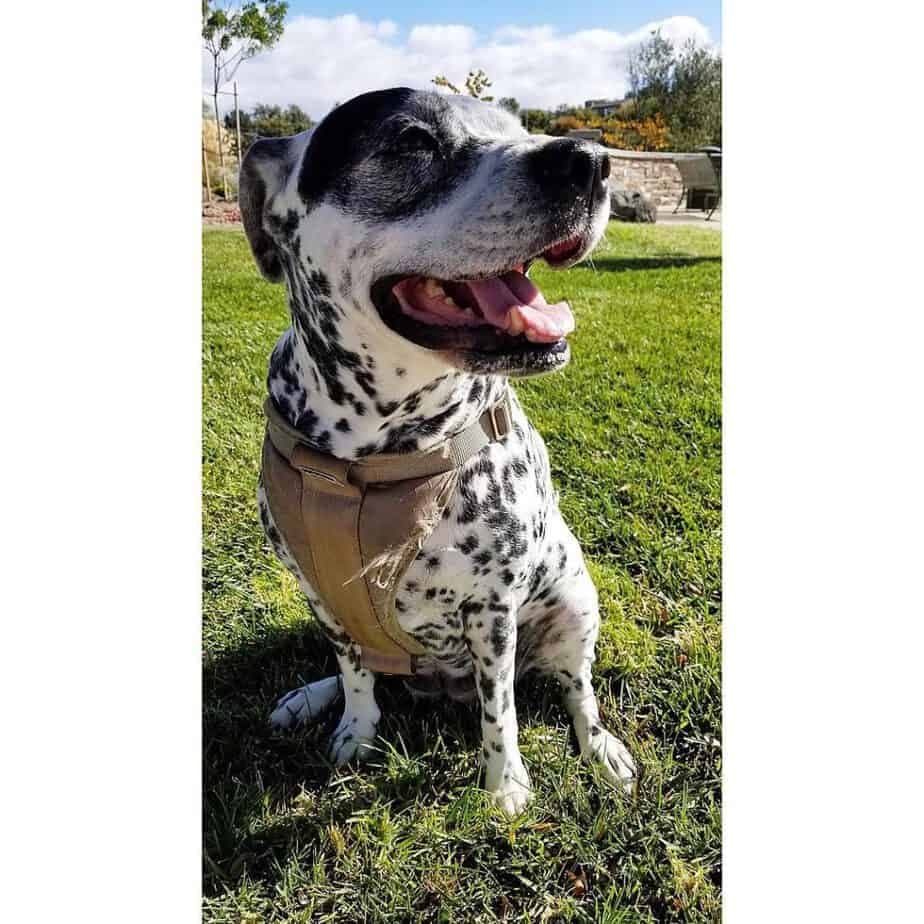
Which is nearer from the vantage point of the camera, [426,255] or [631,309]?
[426,255]

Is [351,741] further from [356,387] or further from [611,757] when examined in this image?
[356,387]

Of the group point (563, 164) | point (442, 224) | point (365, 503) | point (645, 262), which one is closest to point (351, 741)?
point (365, 503)

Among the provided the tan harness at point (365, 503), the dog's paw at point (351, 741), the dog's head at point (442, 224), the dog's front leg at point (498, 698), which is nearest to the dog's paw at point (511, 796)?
the dog's front leg at point (498, 698)

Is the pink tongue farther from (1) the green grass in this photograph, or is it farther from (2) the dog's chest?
(1) the green grass

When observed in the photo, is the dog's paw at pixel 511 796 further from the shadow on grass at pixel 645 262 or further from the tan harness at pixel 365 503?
the shadow on grass at pixel 645 262

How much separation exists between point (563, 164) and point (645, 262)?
1755mm

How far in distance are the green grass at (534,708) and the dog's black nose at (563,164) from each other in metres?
0.72

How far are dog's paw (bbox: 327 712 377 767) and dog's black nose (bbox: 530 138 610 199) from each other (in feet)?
4.28

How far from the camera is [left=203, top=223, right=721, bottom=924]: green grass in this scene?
66.3 inches

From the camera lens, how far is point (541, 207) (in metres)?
1.24
